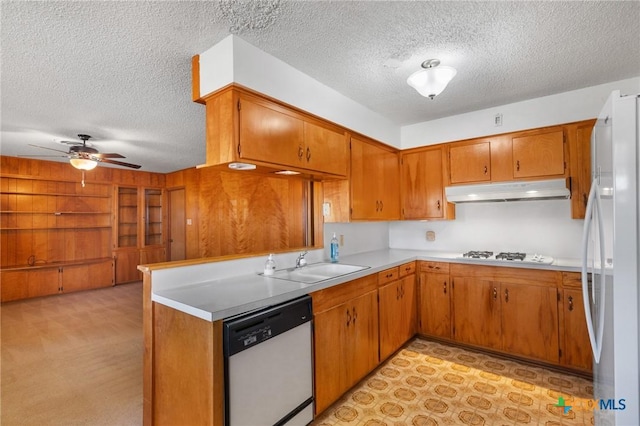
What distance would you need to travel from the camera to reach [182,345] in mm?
1556

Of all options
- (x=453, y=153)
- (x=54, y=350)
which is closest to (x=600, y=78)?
(x=453, y=153)

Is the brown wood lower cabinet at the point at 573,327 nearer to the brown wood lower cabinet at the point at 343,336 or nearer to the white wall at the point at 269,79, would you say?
the brown wood lower cabinet at the point at 343,336

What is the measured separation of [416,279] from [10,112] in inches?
181

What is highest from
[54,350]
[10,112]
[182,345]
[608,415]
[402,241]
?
[10,112]

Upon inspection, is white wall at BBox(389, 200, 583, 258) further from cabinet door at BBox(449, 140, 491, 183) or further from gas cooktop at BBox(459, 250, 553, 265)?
Answer: cabinet door at BBox(449, 140, 491, 183)

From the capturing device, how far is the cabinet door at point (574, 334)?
2449 millimetres

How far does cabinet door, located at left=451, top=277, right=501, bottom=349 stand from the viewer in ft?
9.35

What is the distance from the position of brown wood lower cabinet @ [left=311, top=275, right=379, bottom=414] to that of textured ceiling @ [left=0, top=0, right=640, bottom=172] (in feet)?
5.46

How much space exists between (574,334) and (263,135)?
3.00m

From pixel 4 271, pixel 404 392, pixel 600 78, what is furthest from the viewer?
pixel 4 271

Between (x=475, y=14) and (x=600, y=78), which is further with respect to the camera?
(x=600, y=78)

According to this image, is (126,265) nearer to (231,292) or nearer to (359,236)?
Result: (359,236)

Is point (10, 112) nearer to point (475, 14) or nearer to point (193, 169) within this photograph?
point (193, 169)

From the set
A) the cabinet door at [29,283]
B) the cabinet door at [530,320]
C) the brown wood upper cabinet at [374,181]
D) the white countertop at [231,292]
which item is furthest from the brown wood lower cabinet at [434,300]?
the cabinet door at [29,283]
